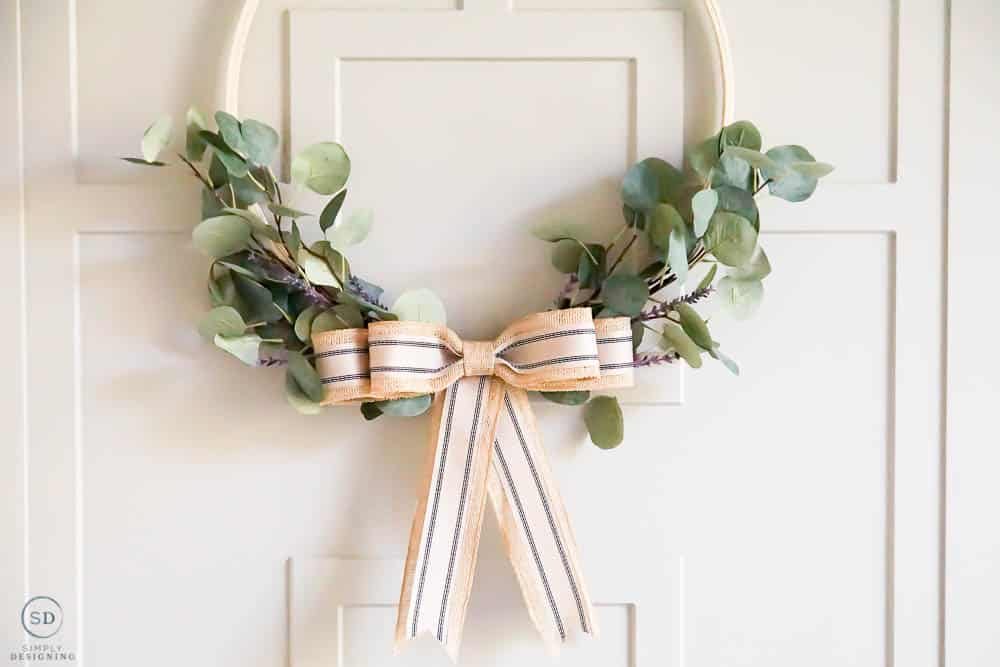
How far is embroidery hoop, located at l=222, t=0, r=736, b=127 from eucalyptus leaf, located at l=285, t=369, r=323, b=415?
10.8 inches

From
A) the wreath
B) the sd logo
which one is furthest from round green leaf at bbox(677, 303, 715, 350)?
the sd logo

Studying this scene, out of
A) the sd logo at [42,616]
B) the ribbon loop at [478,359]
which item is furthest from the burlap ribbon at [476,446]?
→ the sd logo at [42,616]

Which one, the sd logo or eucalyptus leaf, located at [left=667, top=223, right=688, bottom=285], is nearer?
eucalyptus leaf, located at [left=667, top=223, right=688, bottom=285]

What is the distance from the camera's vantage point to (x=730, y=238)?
0.70 meters

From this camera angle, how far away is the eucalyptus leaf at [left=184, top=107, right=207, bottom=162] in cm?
72

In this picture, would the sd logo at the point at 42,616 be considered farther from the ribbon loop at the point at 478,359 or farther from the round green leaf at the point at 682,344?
the round green leaf at the point at 682,344

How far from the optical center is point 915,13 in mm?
779

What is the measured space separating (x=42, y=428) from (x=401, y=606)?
431mm

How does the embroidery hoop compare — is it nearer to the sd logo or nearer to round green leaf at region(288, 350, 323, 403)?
round green leaf at region(288, 350, 323, 403)

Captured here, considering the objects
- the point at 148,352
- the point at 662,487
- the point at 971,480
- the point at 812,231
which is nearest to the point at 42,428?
the point at 148,352

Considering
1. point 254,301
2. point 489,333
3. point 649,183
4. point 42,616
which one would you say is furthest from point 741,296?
point 42,616

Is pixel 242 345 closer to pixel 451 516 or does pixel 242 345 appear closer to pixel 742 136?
pixel 451 516

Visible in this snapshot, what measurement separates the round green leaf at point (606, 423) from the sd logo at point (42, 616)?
1.97ft

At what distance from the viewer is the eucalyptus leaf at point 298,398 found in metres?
0.73
